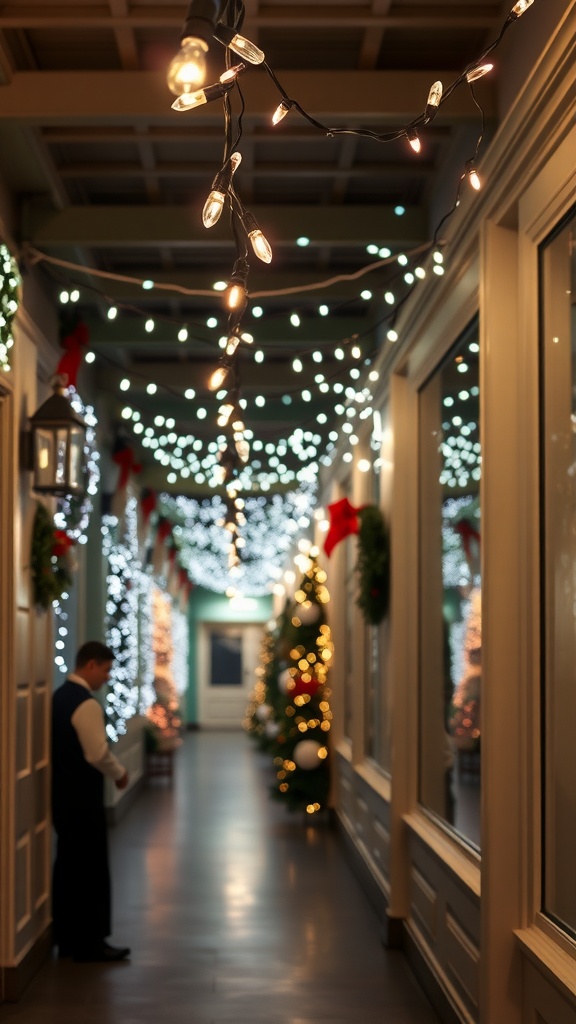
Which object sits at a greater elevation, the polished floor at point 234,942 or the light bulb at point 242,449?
the light bulb at point 242,449

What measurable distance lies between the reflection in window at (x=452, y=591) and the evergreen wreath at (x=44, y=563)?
181 centimetres

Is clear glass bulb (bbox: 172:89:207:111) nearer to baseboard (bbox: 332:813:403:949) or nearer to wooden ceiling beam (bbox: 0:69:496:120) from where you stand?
wooden ceiling beam (bbox: 0:69:496:120)

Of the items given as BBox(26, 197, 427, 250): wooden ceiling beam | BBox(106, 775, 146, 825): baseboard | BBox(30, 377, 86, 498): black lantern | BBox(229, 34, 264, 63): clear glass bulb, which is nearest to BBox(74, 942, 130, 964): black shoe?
BBox(30, 377, 86, 498): black lantern

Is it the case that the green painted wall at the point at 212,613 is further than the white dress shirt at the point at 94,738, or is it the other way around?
A: the green painted wall at the point at 212,613

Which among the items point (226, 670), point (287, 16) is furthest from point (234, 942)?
point (226, 670)

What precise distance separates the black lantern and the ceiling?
0.59m

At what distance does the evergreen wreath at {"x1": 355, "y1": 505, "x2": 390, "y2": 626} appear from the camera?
7.04m

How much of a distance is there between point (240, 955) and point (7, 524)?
2460 millimetres

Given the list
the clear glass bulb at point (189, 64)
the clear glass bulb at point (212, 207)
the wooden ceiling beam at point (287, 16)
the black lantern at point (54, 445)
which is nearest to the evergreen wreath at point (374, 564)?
the black lantern at point (54, 445)

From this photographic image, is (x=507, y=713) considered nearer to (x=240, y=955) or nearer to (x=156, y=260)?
(x=240, y=955)

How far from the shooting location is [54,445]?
5773 millimetres

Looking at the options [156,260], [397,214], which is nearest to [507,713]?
[397,214]

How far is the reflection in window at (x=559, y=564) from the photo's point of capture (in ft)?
10.9

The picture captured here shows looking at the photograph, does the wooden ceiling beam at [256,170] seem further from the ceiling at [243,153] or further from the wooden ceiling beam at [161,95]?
the wooden ceiling beam at [161,95]
